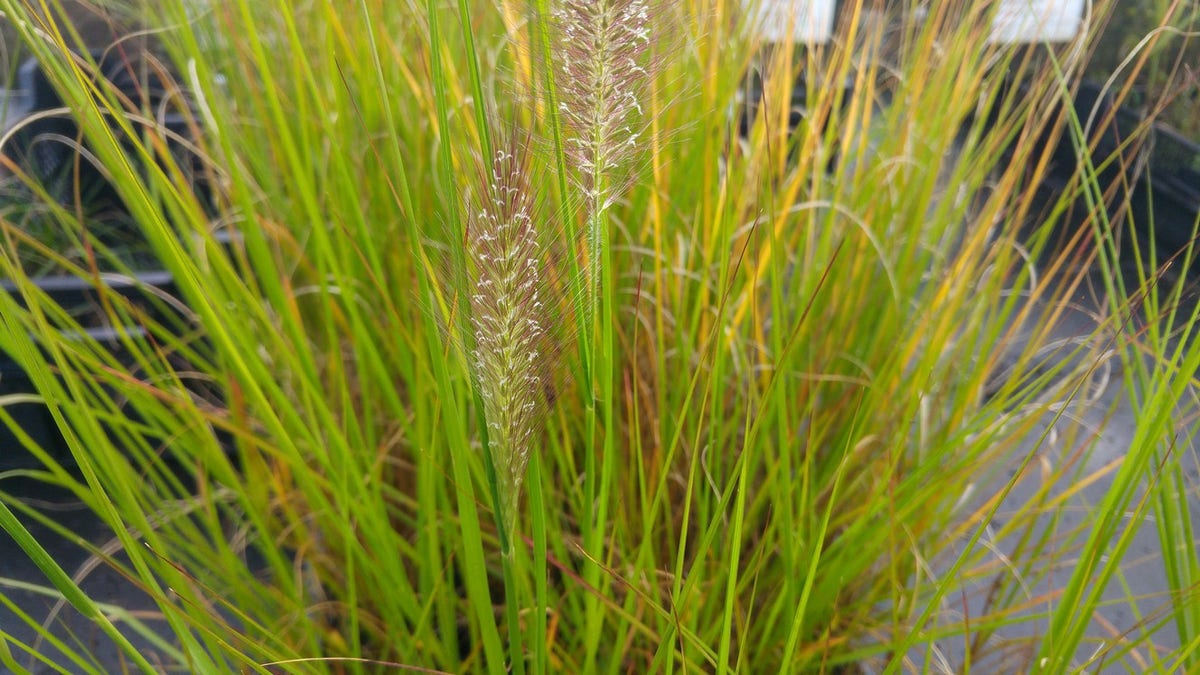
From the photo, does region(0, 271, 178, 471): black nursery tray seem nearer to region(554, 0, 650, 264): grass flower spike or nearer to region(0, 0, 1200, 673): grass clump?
region(0, 0, 1200, 673): grass clump

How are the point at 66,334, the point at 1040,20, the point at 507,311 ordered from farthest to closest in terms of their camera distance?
the point at 1040,20 → the point at 66,334 → the point at 507,311

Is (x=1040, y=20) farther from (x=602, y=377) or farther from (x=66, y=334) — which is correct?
(x=66, y=334)

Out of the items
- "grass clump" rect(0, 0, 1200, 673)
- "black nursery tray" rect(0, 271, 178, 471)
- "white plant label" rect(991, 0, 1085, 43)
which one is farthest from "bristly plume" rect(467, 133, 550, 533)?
"white plant label" rect(991, 0, 1085, 43)

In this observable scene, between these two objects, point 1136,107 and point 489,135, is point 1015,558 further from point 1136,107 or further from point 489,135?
point 489,135

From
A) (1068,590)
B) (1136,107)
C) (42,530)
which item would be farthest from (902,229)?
(42,530)

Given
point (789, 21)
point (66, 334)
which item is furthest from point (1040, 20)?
point (66, 334)
